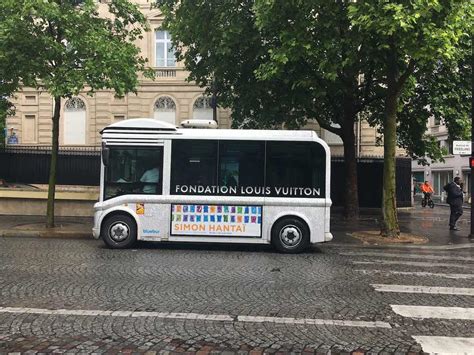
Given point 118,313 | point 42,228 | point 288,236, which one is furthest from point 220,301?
point 42,228

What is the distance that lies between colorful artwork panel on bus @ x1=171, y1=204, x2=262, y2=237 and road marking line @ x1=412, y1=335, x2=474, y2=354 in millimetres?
6467

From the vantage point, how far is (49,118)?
103 feet

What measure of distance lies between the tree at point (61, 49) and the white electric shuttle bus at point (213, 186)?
2922mm

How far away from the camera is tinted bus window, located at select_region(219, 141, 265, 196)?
1169 centimetres

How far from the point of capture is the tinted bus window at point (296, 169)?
11.6 m

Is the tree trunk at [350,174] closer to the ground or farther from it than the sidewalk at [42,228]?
farther from it

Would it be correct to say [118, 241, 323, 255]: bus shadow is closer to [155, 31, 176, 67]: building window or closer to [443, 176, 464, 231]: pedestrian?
[443, 176, 464, 231]: pedestrian

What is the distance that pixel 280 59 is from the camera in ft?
43.1

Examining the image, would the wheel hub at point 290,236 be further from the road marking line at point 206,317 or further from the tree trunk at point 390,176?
the road marking line at point 206,317

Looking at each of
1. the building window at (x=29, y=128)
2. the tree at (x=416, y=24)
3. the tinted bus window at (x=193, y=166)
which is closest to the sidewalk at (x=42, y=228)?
the tinted bus window at (x=193, y=166)

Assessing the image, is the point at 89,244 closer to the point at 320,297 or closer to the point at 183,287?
the point at 183,287

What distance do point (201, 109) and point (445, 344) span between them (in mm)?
26780

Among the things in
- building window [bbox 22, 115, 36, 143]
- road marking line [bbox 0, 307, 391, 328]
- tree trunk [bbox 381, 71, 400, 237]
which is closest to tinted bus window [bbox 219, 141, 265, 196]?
tree trunk [bbox 381, 71, 400, 237]

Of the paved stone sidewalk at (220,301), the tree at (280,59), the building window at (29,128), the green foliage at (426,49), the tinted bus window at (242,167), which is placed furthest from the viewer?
the building window at (29,128)
